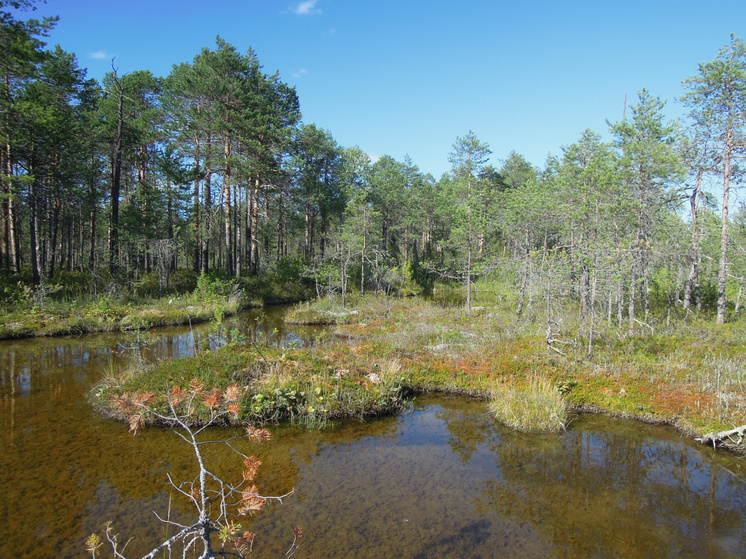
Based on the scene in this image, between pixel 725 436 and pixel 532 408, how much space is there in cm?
333

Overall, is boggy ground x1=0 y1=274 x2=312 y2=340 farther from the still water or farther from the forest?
the still water

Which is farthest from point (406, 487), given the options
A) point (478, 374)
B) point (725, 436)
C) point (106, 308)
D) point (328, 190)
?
point (328, 190)

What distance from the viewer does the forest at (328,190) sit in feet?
46.9

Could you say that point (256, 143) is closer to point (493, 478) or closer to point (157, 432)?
point (157, 432)

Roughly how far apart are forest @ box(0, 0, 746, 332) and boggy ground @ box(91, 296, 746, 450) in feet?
6.00

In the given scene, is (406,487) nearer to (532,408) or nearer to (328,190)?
(532,408)

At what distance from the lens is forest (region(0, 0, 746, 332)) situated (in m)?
14.3

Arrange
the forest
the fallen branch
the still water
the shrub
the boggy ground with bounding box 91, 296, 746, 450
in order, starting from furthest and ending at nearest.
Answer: the forest, the boggy ground with bounding box 91, 296, 746, 450, the shrub, the fallen branch, the still water

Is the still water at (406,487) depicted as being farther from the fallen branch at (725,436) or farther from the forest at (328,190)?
the forest at (328,190)

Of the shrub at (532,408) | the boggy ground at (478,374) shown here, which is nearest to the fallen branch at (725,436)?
the boggy ground at (478,374)

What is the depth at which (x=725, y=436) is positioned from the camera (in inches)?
276

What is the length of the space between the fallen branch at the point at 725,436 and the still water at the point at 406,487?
0.22 metres

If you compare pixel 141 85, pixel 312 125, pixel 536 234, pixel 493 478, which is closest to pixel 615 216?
pixel 536 234

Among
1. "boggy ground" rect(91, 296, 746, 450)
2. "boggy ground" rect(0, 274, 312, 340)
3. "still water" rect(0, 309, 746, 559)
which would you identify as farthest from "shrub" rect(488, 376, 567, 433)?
"boggy ground" rect(0, 274, 312, 340)
